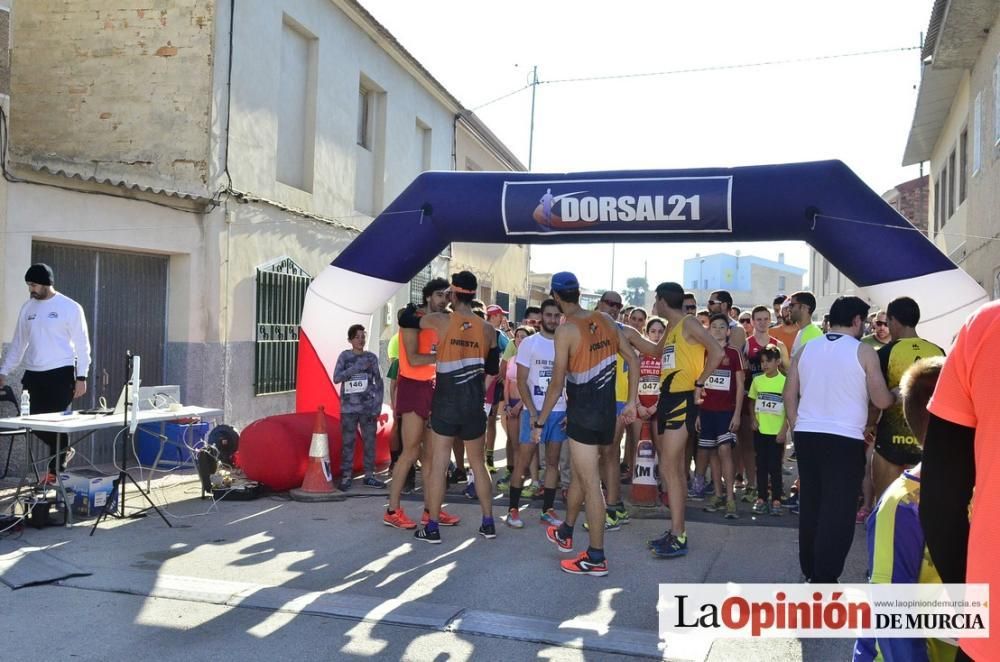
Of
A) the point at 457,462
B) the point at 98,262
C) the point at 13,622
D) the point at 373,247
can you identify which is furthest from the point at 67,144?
the point at 13,622

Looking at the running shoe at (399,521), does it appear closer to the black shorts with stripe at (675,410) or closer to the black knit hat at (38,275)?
the black shorts with stripe at (675,410)

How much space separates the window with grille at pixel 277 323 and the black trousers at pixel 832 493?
893 cm

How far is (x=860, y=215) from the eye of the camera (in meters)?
7.55

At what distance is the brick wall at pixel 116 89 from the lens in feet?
36.5

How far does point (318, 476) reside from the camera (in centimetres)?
841

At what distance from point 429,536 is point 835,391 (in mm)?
3289

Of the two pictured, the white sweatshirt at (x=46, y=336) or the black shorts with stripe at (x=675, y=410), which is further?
the white sweatshirt at (x=46, y=336)

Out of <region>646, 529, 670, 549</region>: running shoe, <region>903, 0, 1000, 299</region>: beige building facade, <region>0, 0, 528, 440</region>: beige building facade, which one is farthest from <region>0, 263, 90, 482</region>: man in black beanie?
<region>903, 0, 1000, 299</region>: beige building facade

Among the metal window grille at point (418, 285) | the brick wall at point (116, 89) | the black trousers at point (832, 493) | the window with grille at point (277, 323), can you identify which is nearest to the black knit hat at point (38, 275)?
the brick wall at point (116, 89)

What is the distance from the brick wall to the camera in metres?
11.1

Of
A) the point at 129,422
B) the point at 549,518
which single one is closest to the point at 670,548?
the point at 549,518

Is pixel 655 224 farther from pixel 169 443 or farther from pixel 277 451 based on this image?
pixel 169 443

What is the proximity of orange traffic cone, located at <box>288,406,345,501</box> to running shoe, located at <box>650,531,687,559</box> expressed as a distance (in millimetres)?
3363

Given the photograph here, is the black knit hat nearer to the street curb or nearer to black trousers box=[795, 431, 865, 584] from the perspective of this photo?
the street curb
